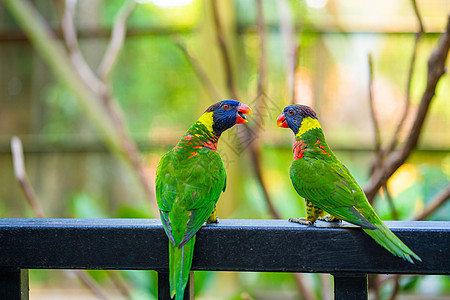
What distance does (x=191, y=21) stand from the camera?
74.9 inches

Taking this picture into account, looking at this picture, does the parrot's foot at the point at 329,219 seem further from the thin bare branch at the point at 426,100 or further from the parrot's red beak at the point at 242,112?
the thin bare branch at the point at 426,100

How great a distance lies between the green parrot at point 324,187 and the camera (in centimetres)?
42

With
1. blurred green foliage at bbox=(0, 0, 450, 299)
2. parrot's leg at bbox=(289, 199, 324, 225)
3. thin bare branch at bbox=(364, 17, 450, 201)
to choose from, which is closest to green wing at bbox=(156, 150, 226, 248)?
parrot's leg at bbox=(289, 199, 324, 225)

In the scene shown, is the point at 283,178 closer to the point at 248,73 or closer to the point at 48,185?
the point at 248,73

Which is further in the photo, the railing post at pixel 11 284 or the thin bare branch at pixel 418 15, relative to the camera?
the thin bare branch at pixel 418 15

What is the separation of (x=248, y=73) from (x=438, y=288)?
120 cm

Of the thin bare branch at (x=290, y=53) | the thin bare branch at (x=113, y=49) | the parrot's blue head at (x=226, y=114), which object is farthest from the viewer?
the thin bare branch at (x=113, y=49)

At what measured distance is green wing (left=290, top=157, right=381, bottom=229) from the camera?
45 centimetres

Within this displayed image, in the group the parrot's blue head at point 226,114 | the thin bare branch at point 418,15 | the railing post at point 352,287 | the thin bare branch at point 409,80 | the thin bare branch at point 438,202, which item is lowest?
the railing post at point 352,287

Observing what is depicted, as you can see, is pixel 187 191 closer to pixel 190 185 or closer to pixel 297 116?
pixel 190 185

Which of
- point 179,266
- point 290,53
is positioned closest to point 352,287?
point 179,266

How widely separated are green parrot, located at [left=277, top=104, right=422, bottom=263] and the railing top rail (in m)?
0.02

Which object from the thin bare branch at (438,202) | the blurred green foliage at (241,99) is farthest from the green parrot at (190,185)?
the blurred green foliage at (241,99)

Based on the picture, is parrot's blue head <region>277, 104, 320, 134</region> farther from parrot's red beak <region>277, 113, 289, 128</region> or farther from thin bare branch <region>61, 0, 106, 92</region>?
thin bare branch <region>61, 0, 106, 92</region>
